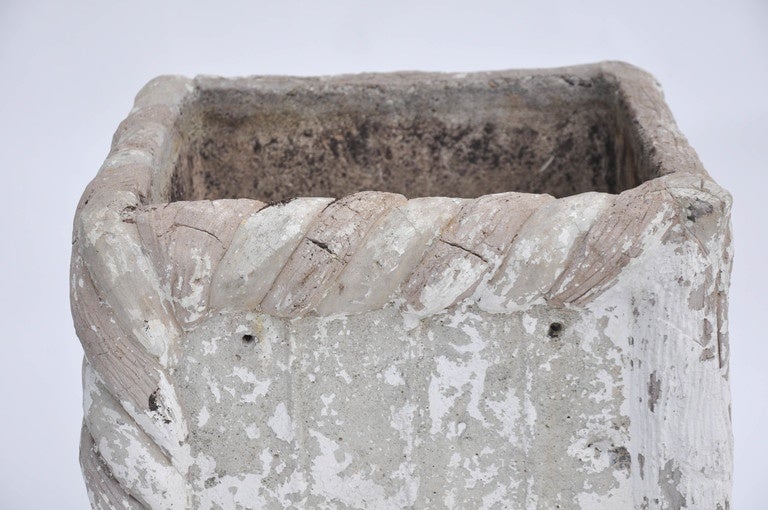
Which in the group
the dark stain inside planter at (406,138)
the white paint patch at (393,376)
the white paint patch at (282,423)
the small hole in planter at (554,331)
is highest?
the dark stain inside planter at (406,138)

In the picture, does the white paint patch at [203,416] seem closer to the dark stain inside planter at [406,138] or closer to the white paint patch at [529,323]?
the white paint patch at [529,323]

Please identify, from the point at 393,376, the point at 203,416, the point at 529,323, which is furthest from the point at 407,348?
the point at 203,416

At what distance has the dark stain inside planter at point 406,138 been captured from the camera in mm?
2455

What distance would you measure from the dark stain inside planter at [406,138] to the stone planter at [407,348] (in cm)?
59

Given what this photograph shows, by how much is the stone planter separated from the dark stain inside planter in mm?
591

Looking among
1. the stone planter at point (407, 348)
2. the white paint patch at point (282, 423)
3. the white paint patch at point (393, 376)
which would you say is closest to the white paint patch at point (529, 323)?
the stone planter at point (407, 348)

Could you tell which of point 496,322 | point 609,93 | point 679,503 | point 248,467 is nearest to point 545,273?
point 496,322

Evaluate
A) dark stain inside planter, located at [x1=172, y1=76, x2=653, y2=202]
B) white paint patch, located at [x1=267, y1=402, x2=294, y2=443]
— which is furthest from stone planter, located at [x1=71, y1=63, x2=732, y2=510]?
dark stain inside planter, located at [x1=172, y1=76, x2=653, y2=202]

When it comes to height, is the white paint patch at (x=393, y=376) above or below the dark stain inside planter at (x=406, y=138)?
below

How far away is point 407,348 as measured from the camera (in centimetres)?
174

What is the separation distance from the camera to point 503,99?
2.49 metres

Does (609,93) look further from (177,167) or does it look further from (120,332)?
(120,332)

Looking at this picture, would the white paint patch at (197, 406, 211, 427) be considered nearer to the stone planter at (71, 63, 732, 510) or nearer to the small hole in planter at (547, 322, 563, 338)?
the stone planter at (71, 63, 732, 510)

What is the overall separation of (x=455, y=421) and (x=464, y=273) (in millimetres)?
231
